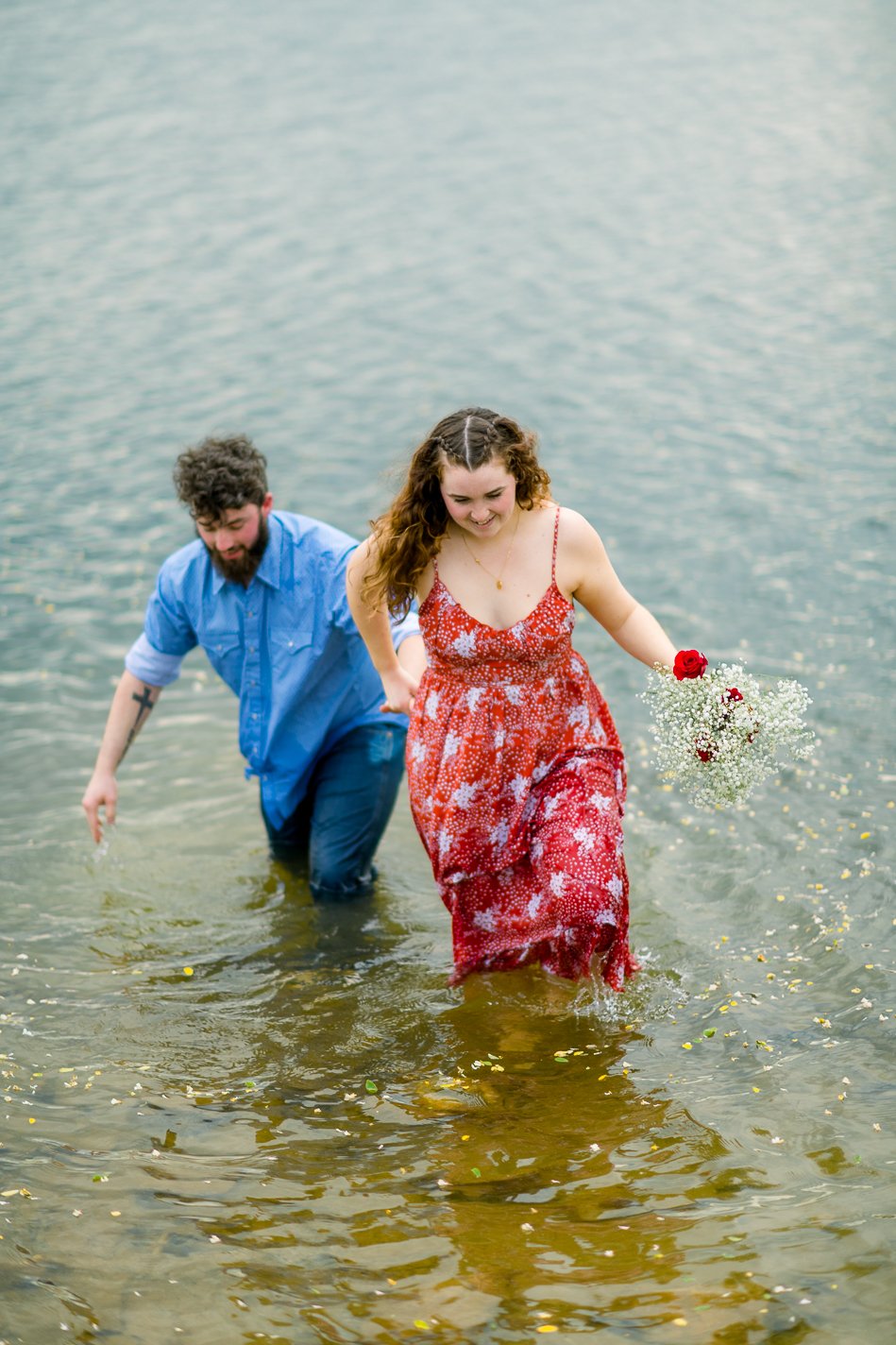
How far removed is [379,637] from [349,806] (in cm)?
133

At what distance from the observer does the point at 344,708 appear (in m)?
7.07

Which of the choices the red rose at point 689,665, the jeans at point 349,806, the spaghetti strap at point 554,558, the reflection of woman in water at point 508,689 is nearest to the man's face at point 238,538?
the reflection of woman in water at point 508,689

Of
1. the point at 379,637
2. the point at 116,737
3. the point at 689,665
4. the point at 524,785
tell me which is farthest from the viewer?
the point at 116,737

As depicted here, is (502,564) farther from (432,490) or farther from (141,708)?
(141,708)

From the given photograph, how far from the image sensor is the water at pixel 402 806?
199 inches

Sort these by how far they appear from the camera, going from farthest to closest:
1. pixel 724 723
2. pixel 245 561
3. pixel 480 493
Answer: pixel 245 561, pixel 724 723, pixel 480 493

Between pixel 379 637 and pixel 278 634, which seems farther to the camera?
pixel 278 634

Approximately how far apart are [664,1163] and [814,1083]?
791 millimetres

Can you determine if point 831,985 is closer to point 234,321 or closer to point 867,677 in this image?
point 867,677

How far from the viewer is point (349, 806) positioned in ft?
23.6

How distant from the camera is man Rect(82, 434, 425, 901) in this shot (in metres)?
6.60

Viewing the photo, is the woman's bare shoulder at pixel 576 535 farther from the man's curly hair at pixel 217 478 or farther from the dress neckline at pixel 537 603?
the man's curly hair at pixel 217 478

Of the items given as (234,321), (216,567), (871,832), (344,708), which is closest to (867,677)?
(871,832)

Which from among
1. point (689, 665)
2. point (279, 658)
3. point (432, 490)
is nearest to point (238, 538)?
point (279, 658)
